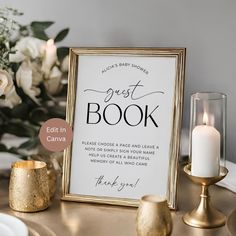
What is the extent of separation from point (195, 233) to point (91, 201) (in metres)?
0.25

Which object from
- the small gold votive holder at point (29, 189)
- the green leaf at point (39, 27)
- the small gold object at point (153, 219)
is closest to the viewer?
the small gold object at point (153, 219)

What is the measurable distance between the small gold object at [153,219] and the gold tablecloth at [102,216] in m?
0.05

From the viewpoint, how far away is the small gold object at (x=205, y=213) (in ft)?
3.23

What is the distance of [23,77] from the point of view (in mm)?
1273

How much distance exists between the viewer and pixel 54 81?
133 centimetres

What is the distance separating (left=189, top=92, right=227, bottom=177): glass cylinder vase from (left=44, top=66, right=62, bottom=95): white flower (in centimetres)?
43

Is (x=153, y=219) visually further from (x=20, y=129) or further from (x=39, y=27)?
(x=39, y=27)

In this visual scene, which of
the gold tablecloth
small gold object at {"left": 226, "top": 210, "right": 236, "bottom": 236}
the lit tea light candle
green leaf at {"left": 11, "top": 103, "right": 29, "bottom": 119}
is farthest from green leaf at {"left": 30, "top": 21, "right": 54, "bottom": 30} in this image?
small gold object at {"left": 226, "top": 210, "right": 236, "bottom": 236}

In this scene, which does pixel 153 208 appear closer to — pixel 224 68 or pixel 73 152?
pixel 73 152

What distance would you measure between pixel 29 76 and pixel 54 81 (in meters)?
0.08

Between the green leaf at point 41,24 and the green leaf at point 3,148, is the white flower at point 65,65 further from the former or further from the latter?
the green leaf at point 3,148

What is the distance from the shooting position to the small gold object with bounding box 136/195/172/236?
90cm

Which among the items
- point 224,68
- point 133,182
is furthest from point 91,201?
point 224,68

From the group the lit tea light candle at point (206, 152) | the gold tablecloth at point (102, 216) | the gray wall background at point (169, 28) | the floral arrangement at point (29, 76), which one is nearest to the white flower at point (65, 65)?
the floral arrangement at point (29, 76)
